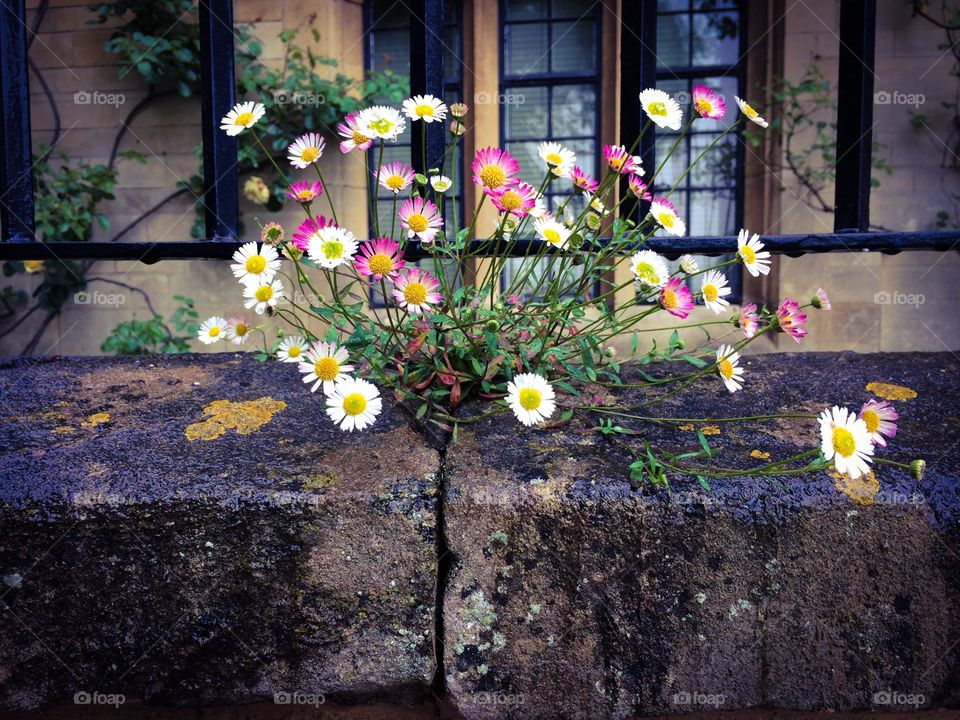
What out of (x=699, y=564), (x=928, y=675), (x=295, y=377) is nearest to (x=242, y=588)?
(x=295, y=377)

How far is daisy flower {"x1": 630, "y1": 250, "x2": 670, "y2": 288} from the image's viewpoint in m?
1.05

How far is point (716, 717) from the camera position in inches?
39.1

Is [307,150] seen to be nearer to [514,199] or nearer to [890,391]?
[514,199]

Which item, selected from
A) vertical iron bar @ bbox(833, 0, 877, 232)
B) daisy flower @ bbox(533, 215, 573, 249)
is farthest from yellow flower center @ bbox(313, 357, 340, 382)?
vertical iron bar @ bbox(833, 0, 877, 232)

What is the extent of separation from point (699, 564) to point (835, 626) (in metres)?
0.19

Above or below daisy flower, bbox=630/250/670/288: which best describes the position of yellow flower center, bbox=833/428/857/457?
below

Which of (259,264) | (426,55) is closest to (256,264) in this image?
(259,264)

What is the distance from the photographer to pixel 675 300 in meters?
1.04

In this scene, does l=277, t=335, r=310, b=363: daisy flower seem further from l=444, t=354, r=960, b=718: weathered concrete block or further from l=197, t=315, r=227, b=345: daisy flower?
l=444, t=354, r=960, b=718: weathered concrete block

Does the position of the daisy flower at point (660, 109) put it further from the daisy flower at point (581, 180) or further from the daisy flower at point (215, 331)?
the daisy flower at point (215, 331)

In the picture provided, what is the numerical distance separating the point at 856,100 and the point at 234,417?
110 centimetres

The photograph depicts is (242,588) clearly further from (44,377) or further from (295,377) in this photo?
(44,377)

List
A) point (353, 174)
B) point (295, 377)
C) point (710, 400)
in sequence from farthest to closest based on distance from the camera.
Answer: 1. point (353, 174)
2. point (295, 377)
3. point (710, 400)

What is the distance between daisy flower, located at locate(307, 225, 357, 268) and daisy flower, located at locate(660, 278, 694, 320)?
0.43 meters
